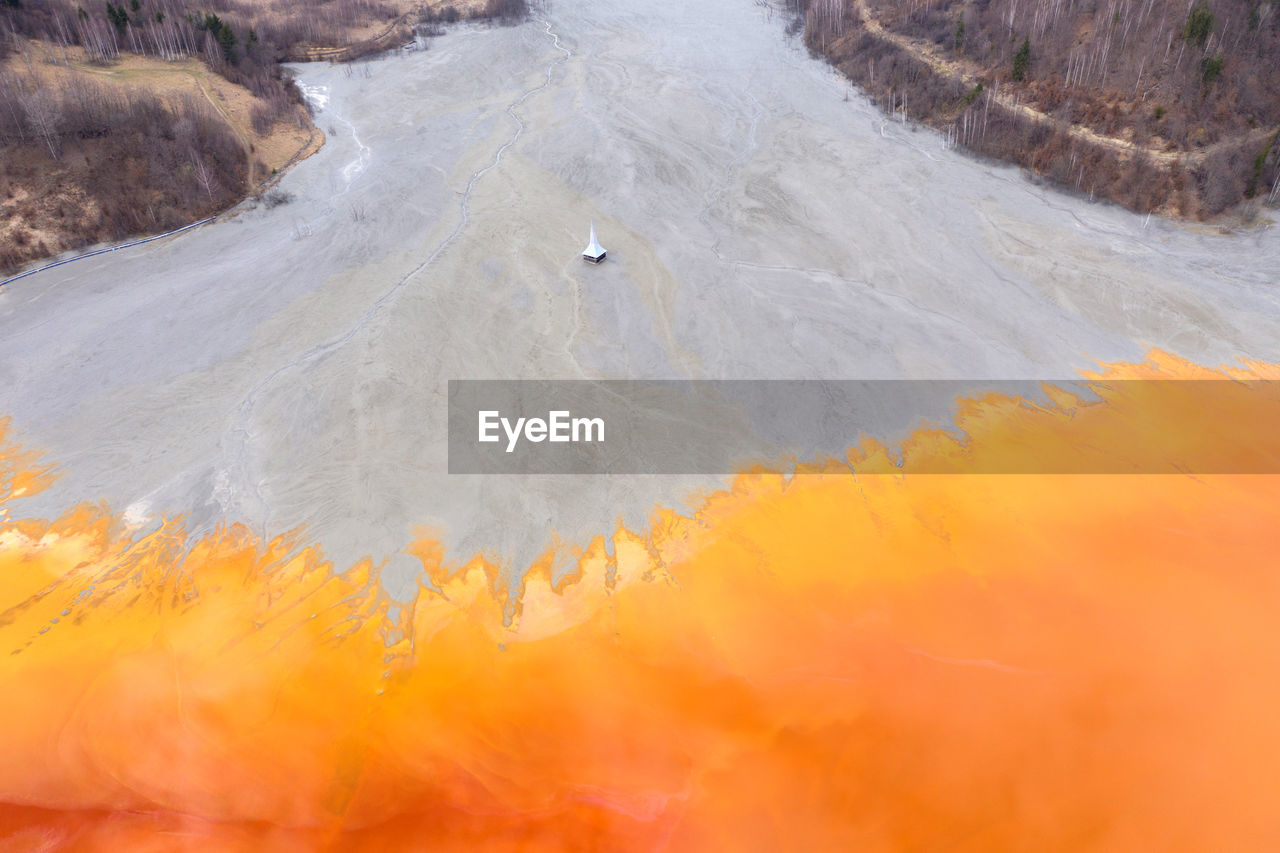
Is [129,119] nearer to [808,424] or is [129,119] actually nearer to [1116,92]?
[808,424]

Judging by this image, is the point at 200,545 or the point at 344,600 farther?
the point at 200,545

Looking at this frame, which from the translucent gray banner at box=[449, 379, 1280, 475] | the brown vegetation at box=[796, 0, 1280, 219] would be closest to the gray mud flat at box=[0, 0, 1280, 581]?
the translucent gray banner at box=[449, 379, 1280, 475]

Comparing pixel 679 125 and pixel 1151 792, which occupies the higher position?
pixel 679 125

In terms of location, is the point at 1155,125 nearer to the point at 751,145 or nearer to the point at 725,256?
the point at 751,145

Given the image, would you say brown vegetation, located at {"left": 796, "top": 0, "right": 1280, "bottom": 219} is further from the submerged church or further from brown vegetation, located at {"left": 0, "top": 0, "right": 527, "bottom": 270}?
brown vegetation, located at {"left": 0, "top": 0, "right": 527, "bottom": 270}

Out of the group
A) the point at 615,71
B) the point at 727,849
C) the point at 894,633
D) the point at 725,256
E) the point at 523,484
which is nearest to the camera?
the point at 727,849

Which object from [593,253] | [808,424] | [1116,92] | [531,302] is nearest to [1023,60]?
[1116,92]

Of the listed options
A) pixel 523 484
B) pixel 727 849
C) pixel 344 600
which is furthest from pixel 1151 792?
pixel 344 600
